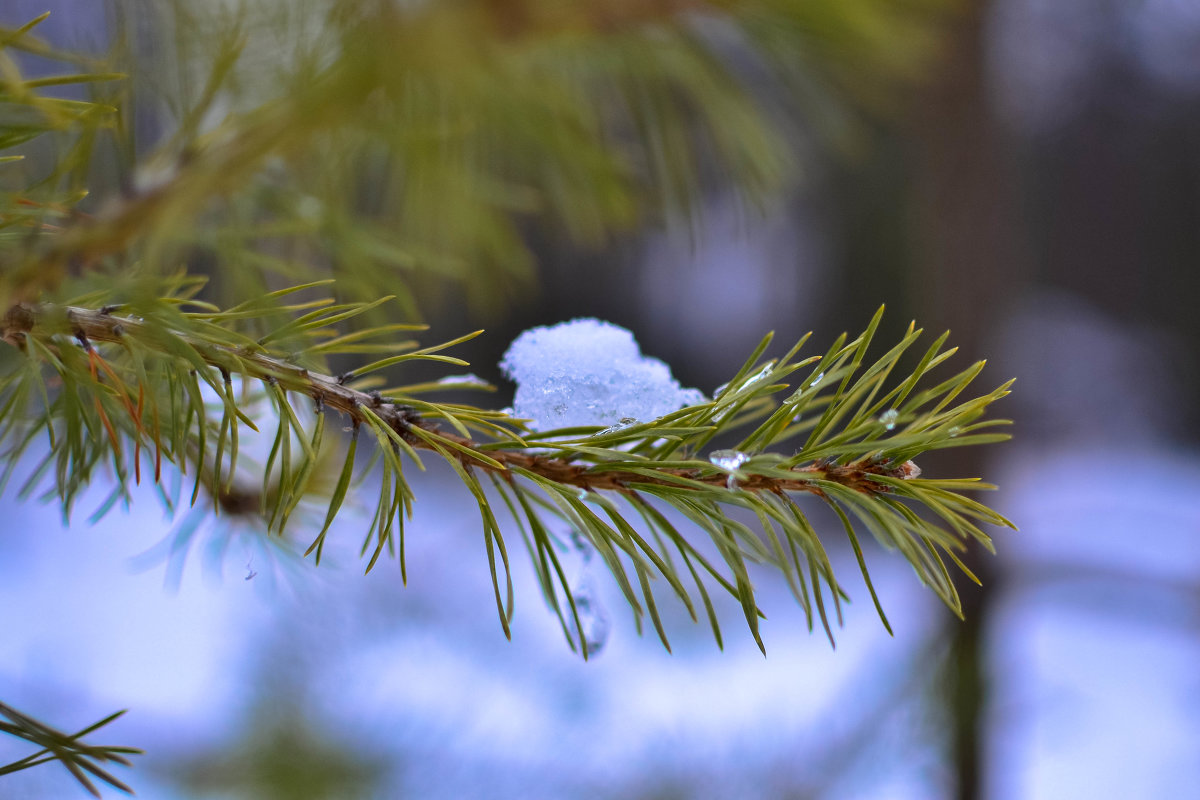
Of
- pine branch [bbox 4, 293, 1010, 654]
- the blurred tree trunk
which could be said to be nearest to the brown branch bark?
pine branch [bbox 4, 293, 1010, 654]

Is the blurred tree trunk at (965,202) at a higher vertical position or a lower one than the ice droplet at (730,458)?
higher

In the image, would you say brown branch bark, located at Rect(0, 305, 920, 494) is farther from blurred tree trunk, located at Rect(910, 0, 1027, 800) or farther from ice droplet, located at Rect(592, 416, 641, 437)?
blurred tree trunk, located at Rect(910, 0, 1027, 800)

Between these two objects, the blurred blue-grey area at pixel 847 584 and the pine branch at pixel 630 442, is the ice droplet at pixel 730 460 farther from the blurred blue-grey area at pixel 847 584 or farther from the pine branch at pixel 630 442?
the blurred blue-grey area at pixel 847 584

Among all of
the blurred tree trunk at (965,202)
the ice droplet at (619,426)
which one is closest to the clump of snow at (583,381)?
the ice droplet at (619,426)

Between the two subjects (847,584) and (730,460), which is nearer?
(730,460)

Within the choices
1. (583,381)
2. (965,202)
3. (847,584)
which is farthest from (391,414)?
(847,584)

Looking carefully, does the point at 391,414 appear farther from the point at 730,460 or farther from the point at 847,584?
the point at 847,584
